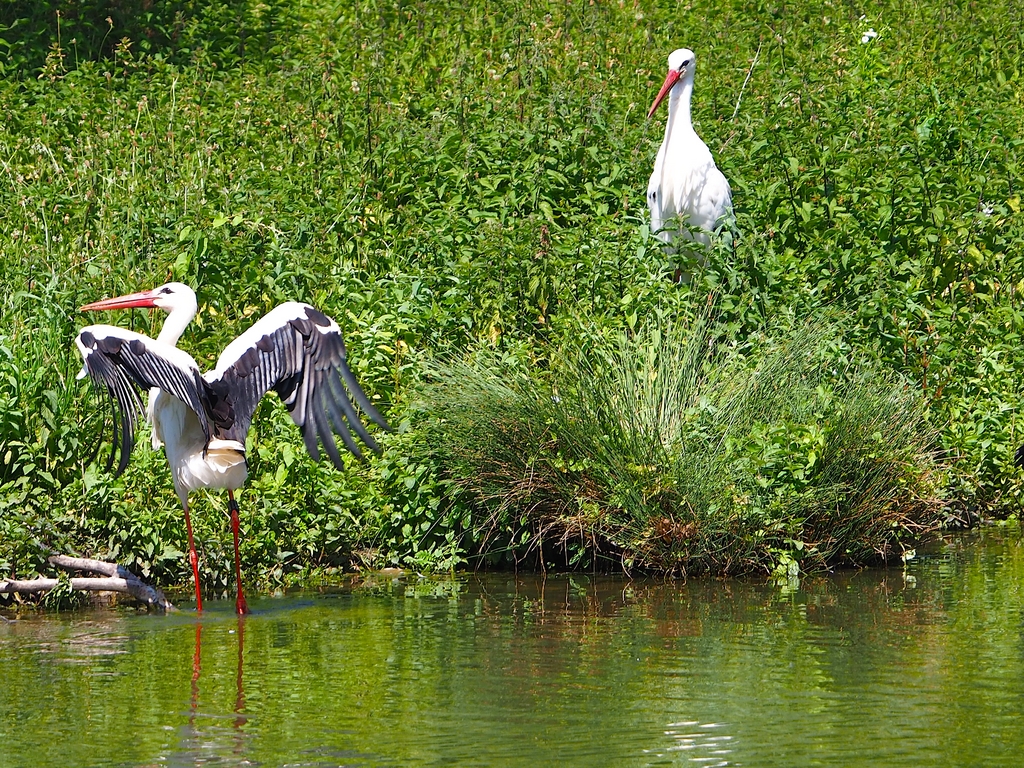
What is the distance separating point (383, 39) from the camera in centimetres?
1435

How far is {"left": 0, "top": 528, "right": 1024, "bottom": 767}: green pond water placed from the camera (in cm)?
509

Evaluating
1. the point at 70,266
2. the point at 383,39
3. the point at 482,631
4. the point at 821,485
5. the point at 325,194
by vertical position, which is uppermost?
the point at 383,39

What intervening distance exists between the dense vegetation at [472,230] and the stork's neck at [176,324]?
2.35ft

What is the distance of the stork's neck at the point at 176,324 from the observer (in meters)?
7.71

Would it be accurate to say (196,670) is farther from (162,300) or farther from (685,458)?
(685,458)

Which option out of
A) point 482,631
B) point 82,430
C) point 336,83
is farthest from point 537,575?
point 336,83

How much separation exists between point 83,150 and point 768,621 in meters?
6.85

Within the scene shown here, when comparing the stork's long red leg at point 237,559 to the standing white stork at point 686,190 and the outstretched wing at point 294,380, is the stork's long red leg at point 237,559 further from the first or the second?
the standing white stork at point 686,190

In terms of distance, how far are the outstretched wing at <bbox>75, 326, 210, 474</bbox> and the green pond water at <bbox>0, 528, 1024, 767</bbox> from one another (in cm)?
97

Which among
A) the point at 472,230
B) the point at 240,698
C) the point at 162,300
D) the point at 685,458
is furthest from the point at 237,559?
the point at 472,230

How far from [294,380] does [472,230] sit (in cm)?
287

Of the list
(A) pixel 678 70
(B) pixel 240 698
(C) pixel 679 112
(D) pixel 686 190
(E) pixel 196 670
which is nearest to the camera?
(B) pixel 240 698

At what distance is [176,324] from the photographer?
776cm

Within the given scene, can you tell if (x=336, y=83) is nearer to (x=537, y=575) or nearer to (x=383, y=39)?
(x=383, y=39)
